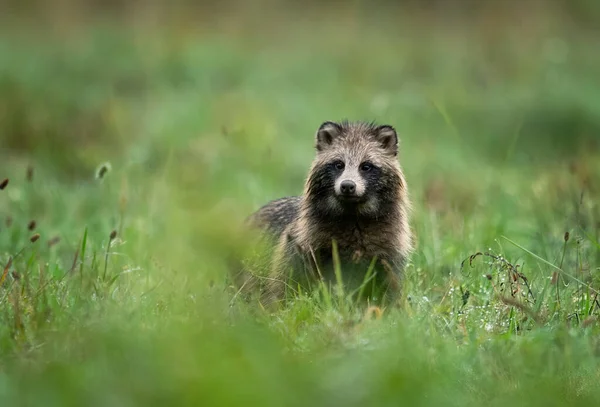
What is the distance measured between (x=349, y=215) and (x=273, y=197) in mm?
3826

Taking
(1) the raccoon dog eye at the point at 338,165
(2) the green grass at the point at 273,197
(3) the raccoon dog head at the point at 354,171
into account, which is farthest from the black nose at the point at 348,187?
(2) the green grass at the point at 273,197

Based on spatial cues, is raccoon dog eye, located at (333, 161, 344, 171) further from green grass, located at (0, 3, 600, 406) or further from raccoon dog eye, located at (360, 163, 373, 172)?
green grass, located at (0, 3, 600, 406)

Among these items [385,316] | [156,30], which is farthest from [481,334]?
[156,30]

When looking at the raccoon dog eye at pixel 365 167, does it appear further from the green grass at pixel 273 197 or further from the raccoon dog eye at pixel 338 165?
the green grass at pixel 273 197

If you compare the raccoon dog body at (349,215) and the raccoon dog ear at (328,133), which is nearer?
the raccoon dog body at (349,215)

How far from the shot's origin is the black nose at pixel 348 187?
6.53 meters

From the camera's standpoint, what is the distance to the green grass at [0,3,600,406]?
429 cm

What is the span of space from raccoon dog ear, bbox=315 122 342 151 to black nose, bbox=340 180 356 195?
0.72 metres

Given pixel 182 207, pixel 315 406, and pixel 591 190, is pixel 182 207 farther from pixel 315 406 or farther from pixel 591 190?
pixel 591 190

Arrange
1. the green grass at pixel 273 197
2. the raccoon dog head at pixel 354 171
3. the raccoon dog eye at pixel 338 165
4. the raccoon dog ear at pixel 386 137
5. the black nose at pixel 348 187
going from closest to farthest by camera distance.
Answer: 1. the green grass at pixel 273 197
2. the black nose at pixel 348 187
3. the raccoon dog head at pixel 354 171
4. the raccoon dog eye at pixel 338 165
5. the raccoon dog ear at pixel 386 137

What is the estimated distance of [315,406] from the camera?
395 cm

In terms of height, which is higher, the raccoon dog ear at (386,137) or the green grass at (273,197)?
the raccoon dog ear at (386,137)

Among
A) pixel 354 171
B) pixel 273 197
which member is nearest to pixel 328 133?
pixel 354 171

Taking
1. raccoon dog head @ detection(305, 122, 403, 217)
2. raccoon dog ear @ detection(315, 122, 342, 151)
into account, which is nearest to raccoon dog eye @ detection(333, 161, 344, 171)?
raccoon dog head @ detection(305, 122, 403, 217)
